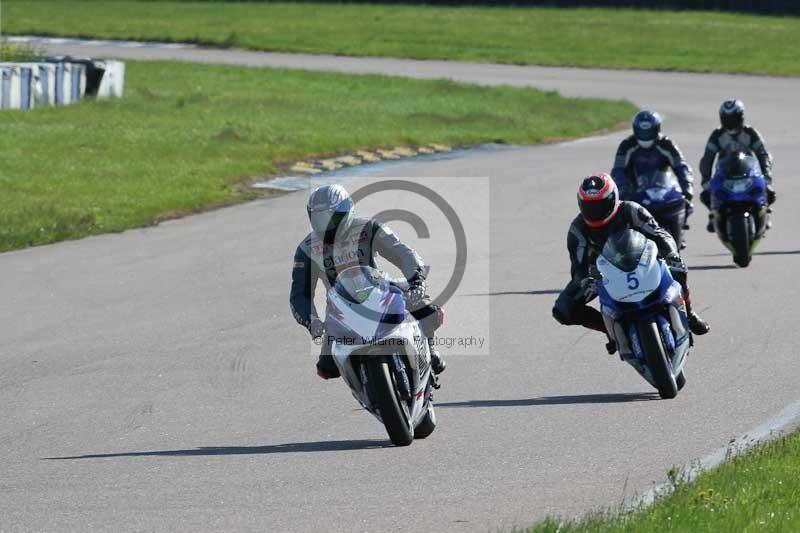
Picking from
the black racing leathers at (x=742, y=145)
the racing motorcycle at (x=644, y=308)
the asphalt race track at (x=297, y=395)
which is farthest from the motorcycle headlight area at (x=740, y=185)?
the racing motorcycle at (x=644, y=308)

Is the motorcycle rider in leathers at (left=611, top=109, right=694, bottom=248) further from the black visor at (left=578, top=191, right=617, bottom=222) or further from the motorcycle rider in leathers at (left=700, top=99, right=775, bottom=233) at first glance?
the black visor at (left=578, top=191, right=617, bottom=222)

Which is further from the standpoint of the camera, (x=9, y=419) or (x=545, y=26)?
(x=545, y=26)

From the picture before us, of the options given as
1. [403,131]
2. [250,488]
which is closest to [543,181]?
[403,131]

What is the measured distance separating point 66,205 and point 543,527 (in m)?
13.6

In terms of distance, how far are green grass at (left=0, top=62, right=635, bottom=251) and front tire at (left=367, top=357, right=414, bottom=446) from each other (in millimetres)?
9254

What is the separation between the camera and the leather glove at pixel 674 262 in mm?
10203

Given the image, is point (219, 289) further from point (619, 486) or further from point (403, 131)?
point (403, 131)

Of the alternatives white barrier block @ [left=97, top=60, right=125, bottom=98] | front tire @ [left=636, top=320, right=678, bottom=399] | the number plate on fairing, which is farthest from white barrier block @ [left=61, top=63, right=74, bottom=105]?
front tire @ [left=636, top=320, right=678, bottom=399]

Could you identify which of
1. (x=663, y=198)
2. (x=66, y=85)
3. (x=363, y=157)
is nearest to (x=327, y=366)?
(x=663, y=198)

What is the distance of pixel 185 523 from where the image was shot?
23.9ft

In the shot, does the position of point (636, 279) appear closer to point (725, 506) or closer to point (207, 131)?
point (725, 506)

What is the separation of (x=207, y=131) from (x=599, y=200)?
17.8 m

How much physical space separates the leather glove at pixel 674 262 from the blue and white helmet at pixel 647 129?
4.25m

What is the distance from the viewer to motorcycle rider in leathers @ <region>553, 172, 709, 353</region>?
1012 cm
